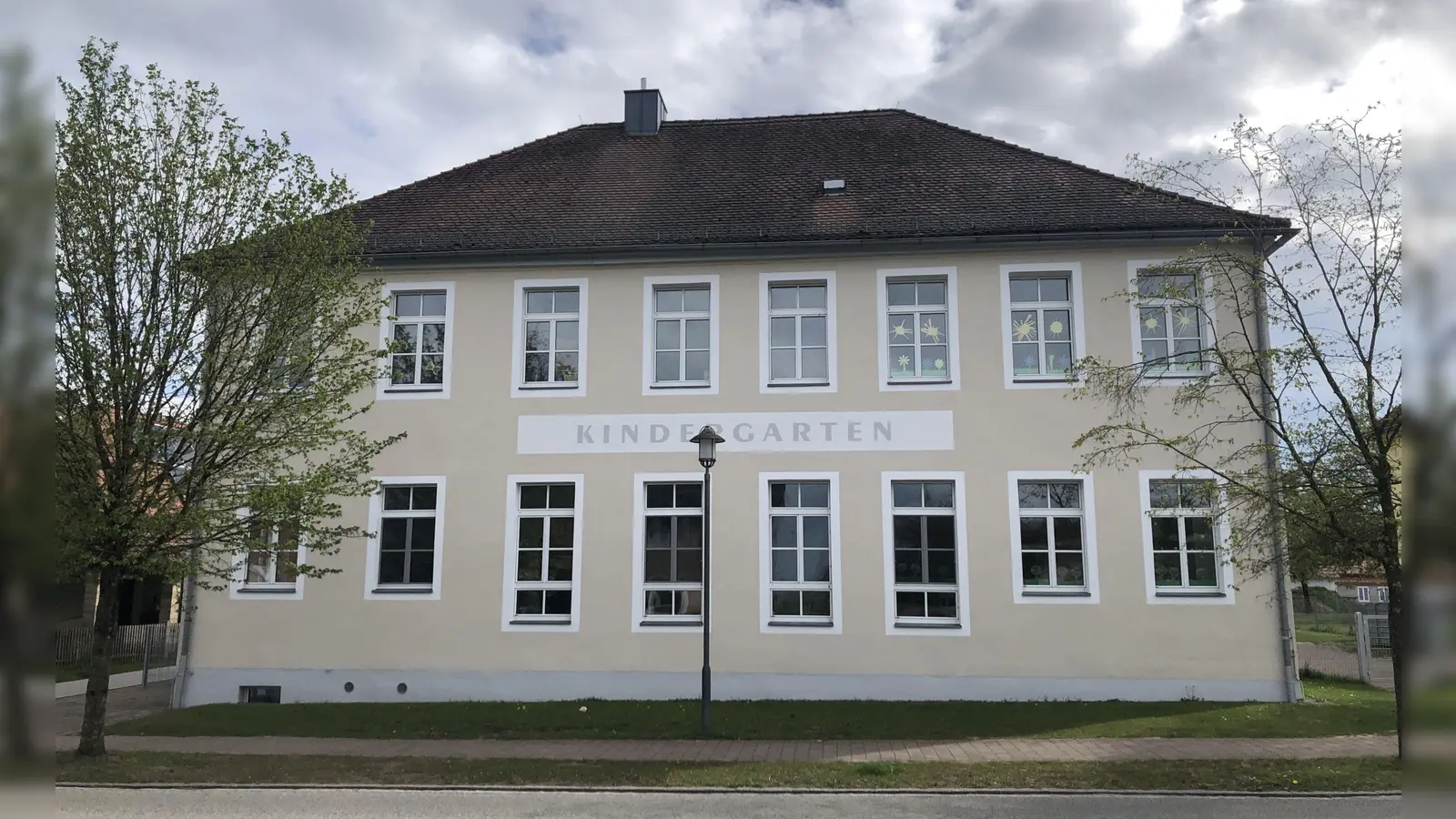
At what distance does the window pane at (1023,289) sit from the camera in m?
16.0

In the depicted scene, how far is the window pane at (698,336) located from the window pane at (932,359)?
3420mm

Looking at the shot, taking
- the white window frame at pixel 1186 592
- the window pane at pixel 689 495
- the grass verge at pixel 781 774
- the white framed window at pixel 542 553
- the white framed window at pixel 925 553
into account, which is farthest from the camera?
the window pane at pixel 689 495

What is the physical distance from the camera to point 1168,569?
49.1 ft

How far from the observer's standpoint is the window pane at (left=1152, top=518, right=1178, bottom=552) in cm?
→ 1505

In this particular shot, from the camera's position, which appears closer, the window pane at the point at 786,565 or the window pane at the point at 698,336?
the window pane at the point at 786,565

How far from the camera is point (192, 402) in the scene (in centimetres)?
1126

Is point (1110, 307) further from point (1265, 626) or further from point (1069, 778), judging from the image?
point (1069, 778)

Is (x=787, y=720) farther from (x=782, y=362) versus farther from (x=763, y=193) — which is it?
(x=763, y=193)

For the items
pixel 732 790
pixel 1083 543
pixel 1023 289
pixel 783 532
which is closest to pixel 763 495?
pixel 783 532

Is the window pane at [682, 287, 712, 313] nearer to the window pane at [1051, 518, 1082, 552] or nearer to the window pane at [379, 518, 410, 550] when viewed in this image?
the window pane at [379, 518, 410, 550]

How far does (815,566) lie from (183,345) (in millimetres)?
9022

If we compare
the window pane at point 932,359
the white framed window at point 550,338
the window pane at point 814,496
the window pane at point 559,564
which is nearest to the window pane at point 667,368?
the white framed window at point 550,338

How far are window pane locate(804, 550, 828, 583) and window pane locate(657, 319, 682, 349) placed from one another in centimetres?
392

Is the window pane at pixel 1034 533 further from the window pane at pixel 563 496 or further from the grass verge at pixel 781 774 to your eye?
the window pane at pixel 563 496
